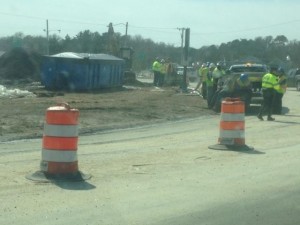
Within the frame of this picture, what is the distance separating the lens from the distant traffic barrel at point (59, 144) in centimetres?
1077

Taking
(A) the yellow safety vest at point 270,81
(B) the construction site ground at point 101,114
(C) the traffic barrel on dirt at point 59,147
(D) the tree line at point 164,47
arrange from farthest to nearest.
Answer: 1. (D) the tree line at point 164,47
2. (A) the yellow safety vest at point 270,81
3. (B) the construction site ground at point 101,114
4. (C) the traffic barrel on dirt at point 59,147

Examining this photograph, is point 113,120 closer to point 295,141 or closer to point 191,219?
point 295,141

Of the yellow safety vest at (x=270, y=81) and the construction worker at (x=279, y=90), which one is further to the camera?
the construction worker at (x=279, y=90)

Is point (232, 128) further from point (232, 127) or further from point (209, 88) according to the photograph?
point (209, 88)

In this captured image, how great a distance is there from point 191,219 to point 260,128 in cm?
1227

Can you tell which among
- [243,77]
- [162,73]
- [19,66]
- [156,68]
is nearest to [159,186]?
[243,77]

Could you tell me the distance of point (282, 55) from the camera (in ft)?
336

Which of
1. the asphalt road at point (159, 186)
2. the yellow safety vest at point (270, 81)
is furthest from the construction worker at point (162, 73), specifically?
the asphalt road at point (159, 186)

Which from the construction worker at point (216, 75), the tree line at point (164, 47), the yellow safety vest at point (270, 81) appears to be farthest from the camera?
the tree line at point (164, 47)

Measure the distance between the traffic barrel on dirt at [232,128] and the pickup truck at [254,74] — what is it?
12133 mm

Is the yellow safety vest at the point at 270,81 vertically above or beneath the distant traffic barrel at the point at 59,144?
above

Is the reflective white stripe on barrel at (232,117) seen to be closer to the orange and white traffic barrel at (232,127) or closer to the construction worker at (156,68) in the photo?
the orange and white traffic barrel at (232,127)

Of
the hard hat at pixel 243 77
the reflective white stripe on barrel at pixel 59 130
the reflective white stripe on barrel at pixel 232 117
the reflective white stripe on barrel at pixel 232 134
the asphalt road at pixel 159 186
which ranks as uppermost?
the hard hat at pixel 243 77

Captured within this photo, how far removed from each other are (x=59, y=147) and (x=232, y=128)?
17.3ft
